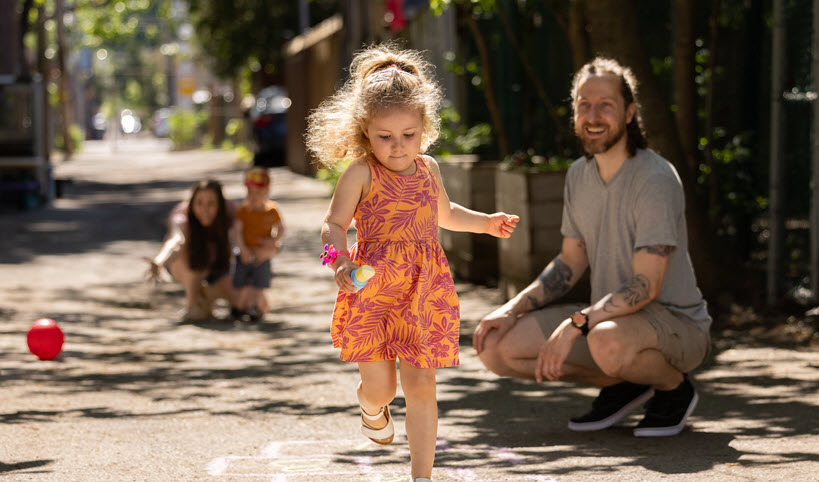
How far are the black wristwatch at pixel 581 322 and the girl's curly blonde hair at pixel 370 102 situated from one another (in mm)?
1049

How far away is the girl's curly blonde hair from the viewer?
4.38 m

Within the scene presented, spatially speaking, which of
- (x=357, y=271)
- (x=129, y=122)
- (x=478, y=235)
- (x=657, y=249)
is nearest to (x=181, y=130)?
(x=478, y=235)

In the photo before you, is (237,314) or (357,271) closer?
(357,271)

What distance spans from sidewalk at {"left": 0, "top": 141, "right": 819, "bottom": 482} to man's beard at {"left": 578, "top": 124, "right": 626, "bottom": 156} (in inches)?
46.6

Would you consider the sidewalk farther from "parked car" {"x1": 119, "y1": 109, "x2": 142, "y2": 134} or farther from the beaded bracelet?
"parked car" {"x1": 119, "y1": 109, "x2": 142, "y2": 134}

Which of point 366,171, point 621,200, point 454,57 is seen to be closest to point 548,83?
point 454,57

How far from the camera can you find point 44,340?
7.55 meters

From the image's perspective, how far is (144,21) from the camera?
371ft

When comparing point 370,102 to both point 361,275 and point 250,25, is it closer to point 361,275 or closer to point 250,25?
point 361,275

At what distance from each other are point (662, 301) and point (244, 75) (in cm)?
3429

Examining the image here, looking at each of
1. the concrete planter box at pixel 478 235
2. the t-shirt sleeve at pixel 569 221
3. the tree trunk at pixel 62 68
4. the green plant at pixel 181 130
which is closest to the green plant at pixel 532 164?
the concrete planter box at pixel 478 235

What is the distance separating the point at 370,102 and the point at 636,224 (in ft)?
4.78

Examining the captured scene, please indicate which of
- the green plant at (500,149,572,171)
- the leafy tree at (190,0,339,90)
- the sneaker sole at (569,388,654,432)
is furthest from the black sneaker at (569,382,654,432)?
the leafy tree at (190,0,339,90)

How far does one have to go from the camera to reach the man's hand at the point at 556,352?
5117 mm
